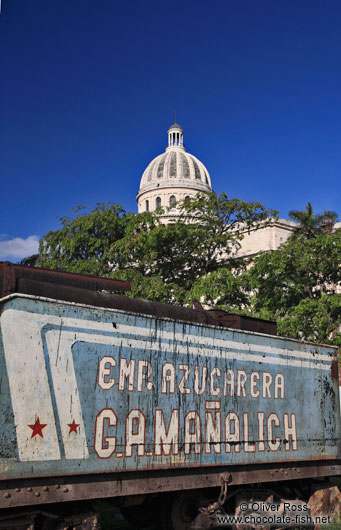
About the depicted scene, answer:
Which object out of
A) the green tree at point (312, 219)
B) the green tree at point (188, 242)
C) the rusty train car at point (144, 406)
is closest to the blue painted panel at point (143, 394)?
the rusty train car at point (144, 406)

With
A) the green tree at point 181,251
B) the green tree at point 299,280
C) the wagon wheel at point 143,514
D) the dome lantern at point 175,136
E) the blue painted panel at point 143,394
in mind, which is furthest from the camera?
the dome lantern at point 175,136

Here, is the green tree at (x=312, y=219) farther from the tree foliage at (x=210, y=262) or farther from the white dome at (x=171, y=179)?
the white dome at (x=171, y=179)

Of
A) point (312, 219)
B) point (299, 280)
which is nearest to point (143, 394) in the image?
point (299, 280)

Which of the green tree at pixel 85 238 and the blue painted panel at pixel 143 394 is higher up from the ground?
the green tree at pixel 85 238

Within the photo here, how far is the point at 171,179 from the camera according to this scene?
313 feet

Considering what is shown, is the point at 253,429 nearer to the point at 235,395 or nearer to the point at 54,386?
the point at 235,395

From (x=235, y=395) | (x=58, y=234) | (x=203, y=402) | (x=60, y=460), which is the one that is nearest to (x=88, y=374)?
(x=60, y=460)

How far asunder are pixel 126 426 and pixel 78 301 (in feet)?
5.22

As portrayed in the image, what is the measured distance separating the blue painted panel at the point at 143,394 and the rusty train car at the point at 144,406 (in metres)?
0.01

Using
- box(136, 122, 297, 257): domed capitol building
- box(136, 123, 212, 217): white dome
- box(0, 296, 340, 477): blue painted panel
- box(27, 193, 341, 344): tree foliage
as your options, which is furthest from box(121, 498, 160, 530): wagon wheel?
box(136, 123, 212, 217): white dome

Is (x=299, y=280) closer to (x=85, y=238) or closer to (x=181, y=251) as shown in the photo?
(x=181, y=251)

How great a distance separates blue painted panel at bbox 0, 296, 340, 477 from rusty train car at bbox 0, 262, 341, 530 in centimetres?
1

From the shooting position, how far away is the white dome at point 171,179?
9462 cm

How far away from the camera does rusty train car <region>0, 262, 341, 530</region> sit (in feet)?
17.5
